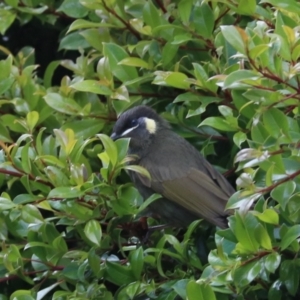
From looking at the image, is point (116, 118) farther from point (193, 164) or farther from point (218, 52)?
point (218, 52)

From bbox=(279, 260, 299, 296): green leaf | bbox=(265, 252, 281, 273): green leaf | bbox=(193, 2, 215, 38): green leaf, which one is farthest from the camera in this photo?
bbox=(193, 2, 215, 38): green leaf

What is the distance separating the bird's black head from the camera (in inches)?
147

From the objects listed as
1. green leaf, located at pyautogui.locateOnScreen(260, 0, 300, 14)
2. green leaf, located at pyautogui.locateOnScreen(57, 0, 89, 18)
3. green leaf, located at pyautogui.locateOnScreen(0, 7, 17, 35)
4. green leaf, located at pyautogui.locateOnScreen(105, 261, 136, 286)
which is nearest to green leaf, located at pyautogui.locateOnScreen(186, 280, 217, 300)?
green leaf, located at pyautogui.locateOnScreen(105, 261, 136, 286)

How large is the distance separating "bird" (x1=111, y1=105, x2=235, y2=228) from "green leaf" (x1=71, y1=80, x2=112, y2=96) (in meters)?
0.26

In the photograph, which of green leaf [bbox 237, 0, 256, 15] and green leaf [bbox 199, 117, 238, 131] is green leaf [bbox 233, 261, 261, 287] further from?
green leaf [bbox 237, 0, 256, 15]

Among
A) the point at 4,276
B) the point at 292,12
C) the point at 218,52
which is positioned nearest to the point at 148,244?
the point at 4,276

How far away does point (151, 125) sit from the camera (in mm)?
3881

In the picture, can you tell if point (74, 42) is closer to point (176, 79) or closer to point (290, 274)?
point (176, 79)

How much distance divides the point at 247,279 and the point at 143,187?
128cm

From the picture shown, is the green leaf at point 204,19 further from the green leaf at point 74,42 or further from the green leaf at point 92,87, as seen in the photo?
the green leaf at point 74,42

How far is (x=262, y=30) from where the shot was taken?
2.90 m

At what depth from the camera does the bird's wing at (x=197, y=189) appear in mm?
3574

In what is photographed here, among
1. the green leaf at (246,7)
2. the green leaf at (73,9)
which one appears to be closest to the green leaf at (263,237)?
the green leaf at (246,7)

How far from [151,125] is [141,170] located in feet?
3.03
